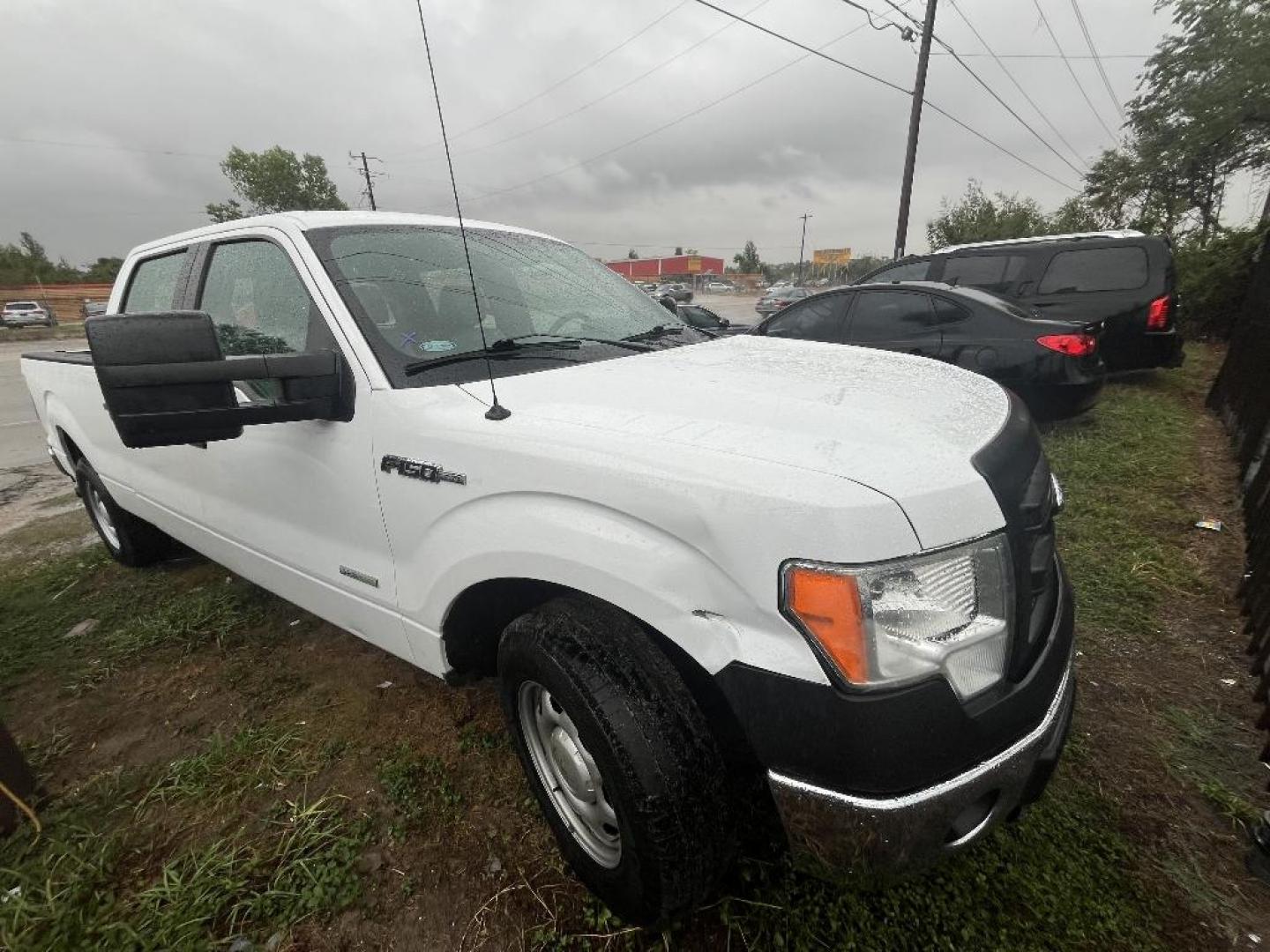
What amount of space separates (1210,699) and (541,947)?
2703 millimetres

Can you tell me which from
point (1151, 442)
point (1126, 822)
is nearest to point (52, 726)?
point (1126, 822)

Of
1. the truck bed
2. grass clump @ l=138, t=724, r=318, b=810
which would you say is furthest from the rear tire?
grass clump @ l=138, t=724, r=318, b=810

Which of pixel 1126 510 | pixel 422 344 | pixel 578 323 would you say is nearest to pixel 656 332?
pixel 578 323

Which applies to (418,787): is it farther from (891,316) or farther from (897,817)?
(891,316)

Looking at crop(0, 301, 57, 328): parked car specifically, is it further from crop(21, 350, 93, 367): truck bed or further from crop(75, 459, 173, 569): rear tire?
crop(75, 459, 173, 569): rear tire

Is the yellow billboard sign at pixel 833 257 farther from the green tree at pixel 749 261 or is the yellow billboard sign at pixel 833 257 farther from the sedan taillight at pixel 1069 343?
the sedan taillight at pixel 1069 343

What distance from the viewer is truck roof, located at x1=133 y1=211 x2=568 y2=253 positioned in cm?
213

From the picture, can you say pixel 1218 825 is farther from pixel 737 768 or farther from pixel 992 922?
pixel 737 768

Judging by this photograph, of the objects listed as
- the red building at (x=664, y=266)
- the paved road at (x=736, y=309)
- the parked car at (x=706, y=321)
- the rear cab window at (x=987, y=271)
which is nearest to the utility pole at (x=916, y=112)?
the paved road at (x=736, y=309)

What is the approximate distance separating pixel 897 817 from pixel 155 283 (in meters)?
3.71

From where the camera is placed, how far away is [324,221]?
2154 mm

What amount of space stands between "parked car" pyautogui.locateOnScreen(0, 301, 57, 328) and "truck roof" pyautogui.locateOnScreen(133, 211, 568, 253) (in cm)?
3980

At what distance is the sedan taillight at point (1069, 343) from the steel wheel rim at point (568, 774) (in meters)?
5.29

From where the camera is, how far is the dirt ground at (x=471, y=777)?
5.27ft
